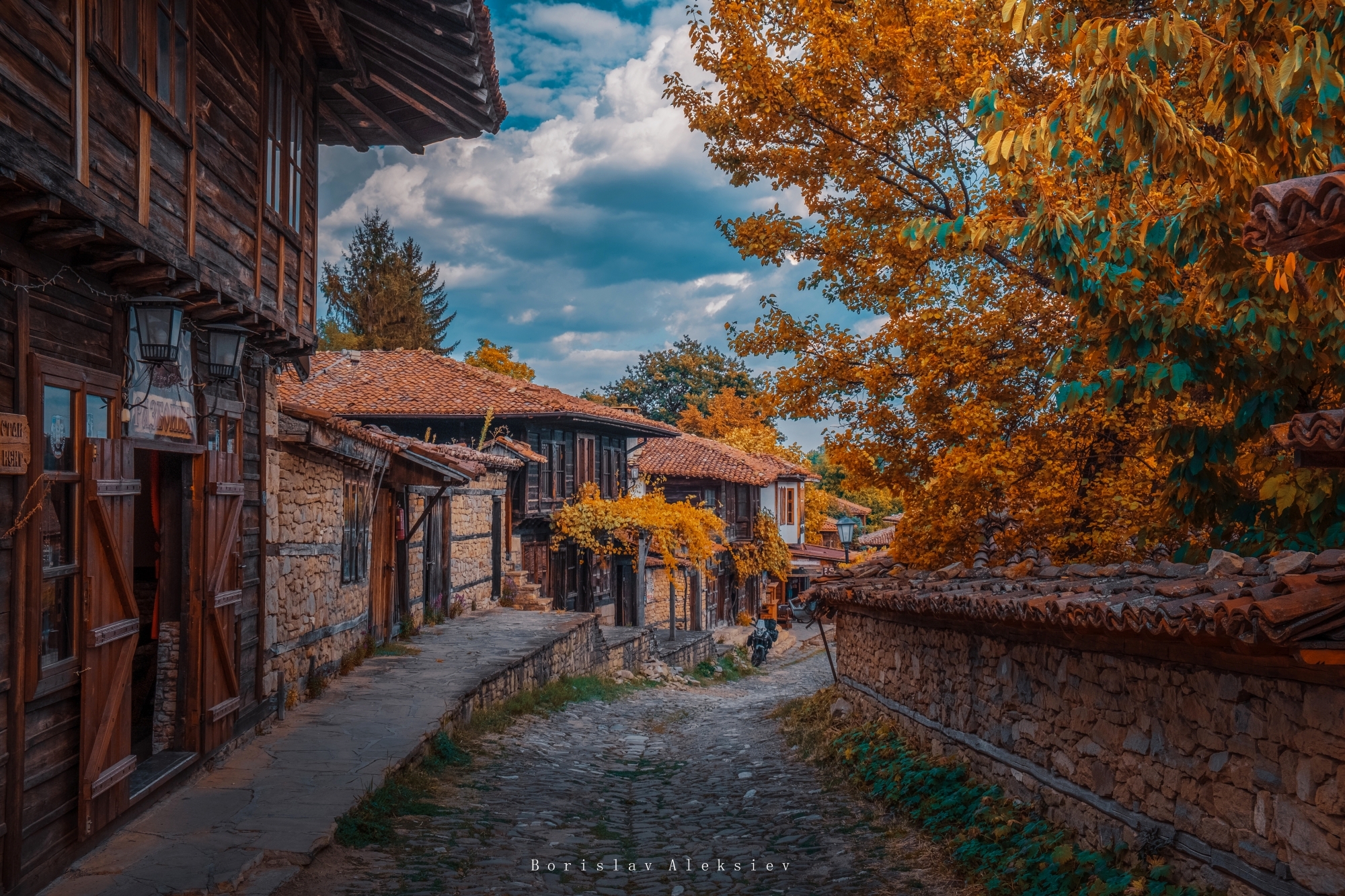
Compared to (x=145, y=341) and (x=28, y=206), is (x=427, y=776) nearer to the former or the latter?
(x=145, y=341)

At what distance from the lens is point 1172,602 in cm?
427

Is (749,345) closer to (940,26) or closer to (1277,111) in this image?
(940,26)

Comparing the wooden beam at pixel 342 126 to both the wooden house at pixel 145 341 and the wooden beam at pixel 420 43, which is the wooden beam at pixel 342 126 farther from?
the wooden beam at pixel 420 43

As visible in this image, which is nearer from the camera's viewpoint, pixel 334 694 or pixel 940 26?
pixel 940 26

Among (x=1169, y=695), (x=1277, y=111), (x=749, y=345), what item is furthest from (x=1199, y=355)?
(x=749, y=345)

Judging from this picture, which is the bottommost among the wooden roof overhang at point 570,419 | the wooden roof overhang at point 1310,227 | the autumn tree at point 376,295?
the wooden roof overhang at point 1310,227

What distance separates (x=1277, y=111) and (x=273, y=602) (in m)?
8.11

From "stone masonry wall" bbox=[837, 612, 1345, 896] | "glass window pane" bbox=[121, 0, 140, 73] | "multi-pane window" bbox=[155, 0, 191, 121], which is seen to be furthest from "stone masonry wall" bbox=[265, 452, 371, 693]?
"stone masonry wall" bbox=[837, 612, 1345, 896]

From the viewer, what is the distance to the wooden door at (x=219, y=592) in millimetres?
6816

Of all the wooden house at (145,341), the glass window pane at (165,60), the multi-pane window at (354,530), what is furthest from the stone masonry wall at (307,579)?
the glass window pane at (165,60)

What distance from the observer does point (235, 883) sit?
4.91m

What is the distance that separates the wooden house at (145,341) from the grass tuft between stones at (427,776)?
4.23ft

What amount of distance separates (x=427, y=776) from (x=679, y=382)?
49616 mm

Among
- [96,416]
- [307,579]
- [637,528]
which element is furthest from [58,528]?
[637,528]
